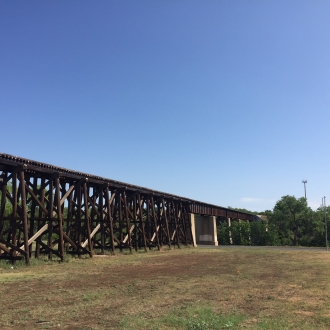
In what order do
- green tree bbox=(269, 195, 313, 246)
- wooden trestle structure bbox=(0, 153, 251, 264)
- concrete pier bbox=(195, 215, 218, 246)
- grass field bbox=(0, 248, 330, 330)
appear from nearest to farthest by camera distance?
grass field bbox=(0, 248, 330, 330)
wooden trestle structure bbox=(0, 153, 251, 264)
concrete pier bbox=(195, 215, 218, 246)
green tree bbox=(269, 195, 313, 246)

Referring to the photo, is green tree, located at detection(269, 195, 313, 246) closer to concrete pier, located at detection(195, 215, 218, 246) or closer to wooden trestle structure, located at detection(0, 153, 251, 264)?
concrete pier, located at detection(195, 215, 218, 246)

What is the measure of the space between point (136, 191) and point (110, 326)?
2202cm

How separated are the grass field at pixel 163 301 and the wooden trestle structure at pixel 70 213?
13.0 ft

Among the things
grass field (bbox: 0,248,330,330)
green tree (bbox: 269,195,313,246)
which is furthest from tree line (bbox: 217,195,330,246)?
grass field (bbox: 0,248,330,330)

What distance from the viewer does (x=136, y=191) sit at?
2756 centimetres

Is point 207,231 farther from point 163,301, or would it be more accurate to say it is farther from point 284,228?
point 163,301

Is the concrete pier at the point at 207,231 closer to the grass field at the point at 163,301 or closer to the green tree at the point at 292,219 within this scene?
the green tree at the point at 292,219

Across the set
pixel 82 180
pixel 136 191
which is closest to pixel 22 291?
pixel 82 180

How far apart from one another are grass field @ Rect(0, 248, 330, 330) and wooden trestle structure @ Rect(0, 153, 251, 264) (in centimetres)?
396

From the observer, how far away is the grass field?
5.82m

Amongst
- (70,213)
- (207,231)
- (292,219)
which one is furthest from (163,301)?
(292,219)

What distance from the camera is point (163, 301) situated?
7586 mm

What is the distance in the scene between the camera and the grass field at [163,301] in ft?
19.1

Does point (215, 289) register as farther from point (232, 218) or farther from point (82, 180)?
point (232, 218)
